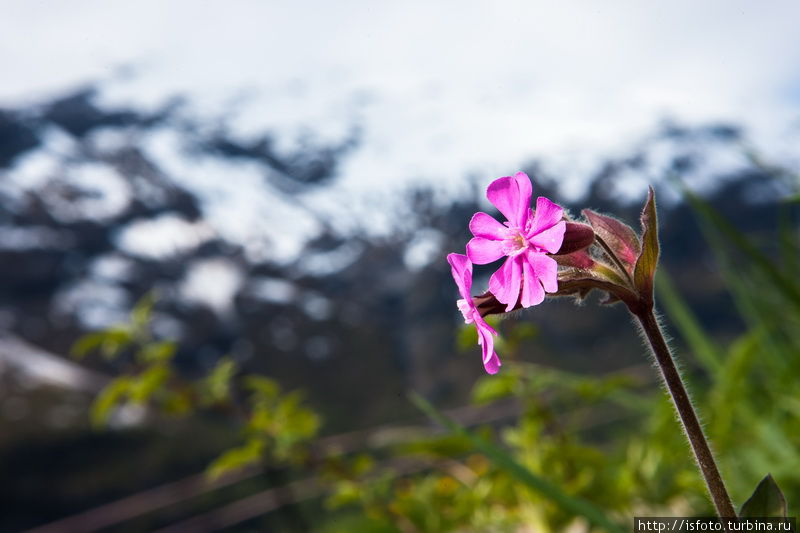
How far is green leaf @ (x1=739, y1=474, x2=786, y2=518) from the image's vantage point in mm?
387

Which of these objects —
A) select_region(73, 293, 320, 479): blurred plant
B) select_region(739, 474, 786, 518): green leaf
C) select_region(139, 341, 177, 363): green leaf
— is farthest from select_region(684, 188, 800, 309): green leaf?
select_region(139, 341, 177, 363): green leaf

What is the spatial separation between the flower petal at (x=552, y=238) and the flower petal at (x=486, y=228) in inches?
1.4

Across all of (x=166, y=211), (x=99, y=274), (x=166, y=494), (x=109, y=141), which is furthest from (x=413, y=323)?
(x=166, y=494)

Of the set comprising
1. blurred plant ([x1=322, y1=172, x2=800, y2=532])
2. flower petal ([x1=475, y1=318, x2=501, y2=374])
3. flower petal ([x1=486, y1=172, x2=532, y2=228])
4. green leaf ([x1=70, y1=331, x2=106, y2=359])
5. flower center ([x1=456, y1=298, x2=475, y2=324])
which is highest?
flower petal ([x1=486, y1=172, x2=532, y2=228])

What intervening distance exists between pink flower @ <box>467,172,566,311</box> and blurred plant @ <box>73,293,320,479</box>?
94 cm

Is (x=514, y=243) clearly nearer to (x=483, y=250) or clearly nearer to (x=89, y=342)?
(x=483, y=250)

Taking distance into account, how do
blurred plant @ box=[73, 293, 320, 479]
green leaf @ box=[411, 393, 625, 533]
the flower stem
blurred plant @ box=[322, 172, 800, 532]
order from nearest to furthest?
the flower stem, green leaf @ box=[411, 393, 625, 533], blurred plant @ box=[322, 172, 800, 532], blurred plant @ box=[73, 293, 320, 479]

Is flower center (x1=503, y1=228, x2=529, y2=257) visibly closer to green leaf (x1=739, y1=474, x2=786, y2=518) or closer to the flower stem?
the flower stem

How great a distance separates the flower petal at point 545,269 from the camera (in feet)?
1.28

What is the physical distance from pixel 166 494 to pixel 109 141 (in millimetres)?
44527

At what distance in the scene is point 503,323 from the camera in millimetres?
1090

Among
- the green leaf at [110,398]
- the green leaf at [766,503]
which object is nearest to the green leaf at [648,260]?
the green leaf at [766,503]

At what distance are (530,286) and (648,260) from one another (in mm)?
77

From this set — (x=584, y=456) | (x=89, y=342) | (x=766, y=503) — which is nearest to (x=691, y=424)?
(x=766, y=503)
